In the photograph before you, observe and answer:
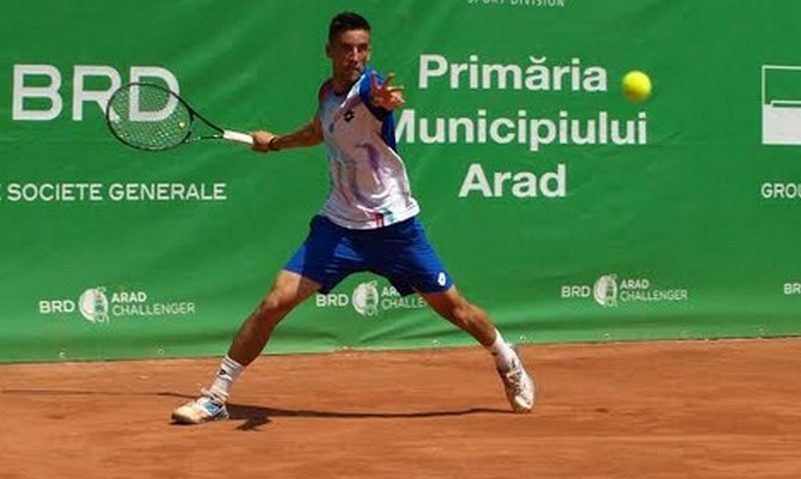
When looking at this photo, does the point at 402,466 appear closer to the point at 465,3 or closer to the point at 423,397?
the point at 423,397

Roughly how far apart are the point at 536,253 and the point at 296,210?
156 centimetres

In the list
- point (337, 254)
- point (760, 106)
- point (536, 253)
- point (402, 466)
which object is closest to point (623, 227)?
point (536, 253)

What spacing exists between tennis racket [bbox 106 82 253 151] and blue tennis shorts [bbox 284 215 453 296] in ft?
2.79

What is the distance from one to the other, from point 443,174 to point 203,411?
10.3 feet

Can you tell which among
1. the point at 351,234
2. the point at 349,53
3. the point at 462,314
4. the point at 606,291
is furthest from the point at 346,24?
the point at 606,291

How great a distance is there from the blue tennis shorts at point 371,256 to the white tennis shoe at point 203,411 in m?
0.64

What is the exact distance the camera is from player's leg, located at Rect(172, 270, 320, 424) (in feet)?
21.9

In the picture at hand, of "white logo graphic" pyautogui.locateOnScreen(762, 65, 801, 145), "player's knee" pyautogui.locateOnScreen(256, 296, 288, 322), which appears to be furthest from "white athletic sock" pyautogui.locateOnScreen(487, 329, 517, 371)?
"white logo graphic" pyautogui.locateOnScreen(762, 65, 801, 145)

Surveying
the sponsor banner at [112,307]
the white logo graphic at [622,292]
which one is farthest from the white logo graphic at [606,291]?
the sponsor banner at [112,307]

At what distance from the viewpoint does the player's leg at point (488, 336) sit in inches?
272

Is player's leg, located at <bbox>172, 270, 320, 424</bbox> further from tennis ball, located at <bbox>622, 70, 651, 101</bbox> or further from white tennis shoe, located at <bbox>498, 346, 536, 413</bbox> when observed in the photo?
tennis ball, located at <bbox>622, 70, 651, 101</bbox>

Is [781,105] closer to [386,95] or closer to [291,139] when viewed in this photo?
[291,139]

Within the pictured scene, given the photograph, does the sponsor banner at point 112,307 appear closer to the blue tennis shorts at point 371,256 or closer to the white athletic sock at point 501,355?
the blue tennis shorts at point 371,256

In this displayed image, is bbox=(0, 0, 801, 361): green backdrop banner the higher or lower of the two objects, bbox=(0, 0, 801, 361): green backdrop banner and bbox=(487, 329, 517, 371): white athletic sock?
the higher
